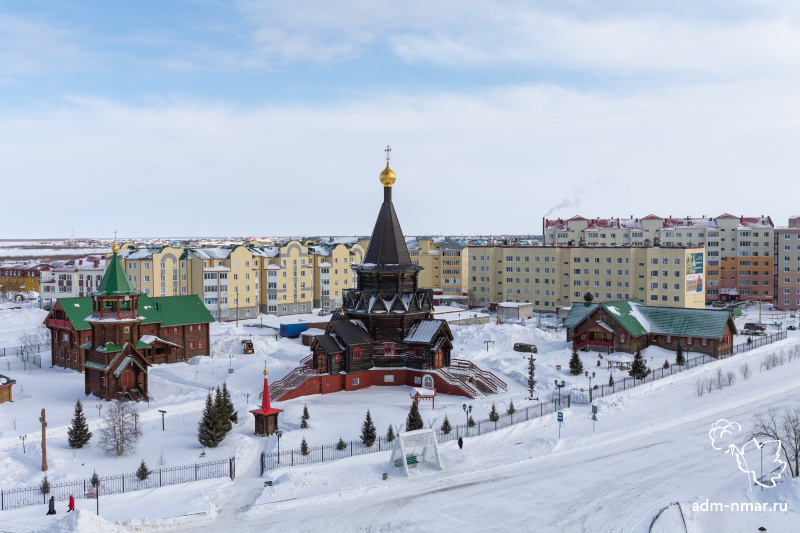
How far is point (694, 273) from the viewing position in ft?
249

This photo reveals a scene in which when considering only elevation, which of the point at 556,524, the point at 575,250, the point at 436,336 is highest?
the point at 575,250

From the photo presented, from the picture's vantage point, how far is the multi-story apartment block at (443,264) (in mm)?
103500

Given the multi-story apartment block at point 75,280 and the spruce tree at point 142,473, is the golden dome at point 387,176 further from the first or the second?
the multi-story apartment block at point 75,280

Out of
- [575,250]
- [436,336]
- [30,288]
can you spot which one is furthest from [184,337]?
[30,288]

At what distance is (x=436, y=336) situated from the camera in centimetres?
4216

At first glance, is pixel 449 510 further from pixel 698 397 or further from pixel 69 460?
pixel 698 397

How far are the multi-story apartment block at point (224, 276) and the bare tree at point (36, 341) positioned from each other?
1433 centimetres

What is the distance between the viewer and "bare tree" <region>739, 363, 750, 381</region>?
43.5 metres

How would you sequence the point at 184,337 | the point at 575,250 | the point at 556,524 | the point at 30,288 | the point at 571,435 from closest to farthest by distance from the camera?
the point at 556,524 → the point at 571,435 → the point at 184,337 → the point at 575,250 → the point at 30,288

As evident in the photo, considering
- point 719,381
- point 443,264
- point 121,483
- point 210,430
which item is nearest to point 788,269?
point 443,264

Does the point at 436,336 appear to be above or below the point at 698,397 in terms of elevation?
above

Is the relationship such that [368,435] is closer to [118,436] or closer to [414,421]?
[414,421]

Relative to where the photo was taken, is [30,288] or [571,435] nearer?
[571,435]

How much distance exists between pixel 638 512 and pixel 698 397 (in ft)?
59.5
